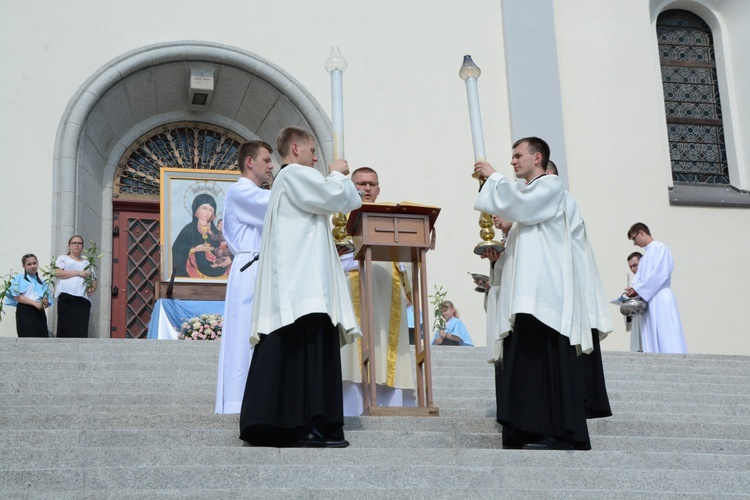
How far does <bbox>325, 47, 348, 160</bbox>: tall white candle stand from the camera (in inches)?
266

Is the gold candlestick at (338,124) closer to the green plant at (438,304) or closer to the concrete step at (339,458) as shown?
the concrete step at (339,458)

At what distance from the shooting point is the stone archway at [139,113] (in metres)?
13.9

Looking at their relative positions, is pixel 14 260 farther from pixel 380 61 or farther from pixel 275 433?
pixel 275 433

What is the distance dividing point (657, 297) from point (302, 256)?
6799 millimetres

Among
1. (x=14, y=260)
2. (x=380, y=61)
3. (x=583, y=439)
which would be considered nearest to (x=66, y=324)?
(x=14, y=260)

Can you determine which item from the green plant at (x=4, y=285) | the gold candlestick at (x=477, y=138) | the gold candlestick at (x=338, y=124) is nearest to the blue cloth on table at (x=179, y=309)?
the green plant at (x=4, y=285)

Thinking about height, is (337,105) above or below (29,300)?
above

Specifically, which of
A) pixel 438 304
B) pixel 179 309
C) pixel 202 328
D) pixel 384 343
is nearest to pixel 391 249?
pixel 384 343

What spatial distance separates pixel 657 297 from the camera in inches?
484

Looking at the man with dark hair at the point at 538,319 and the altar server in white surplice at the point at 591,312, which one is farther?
the altar server in white surplice at the point at 591,312

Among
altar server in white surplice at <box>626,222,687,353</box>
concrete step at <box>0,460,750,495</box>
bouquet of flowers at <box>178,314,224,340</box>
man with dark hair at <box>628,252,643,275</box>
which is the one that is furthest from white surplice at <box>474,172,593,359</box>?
man with dark hair at <box>628,252,643,275</box>

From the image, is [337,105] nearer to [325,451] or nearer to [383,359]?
[383,359]

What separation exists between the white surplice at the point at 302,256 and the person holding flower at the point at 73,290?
6.33 meters

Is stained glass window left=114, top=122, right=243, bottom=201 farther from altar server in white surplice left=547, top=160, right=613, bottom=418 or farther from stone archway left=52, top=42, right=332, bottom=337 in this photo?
altar server in white surplice left=547, top=160, right=613, bottom=418
